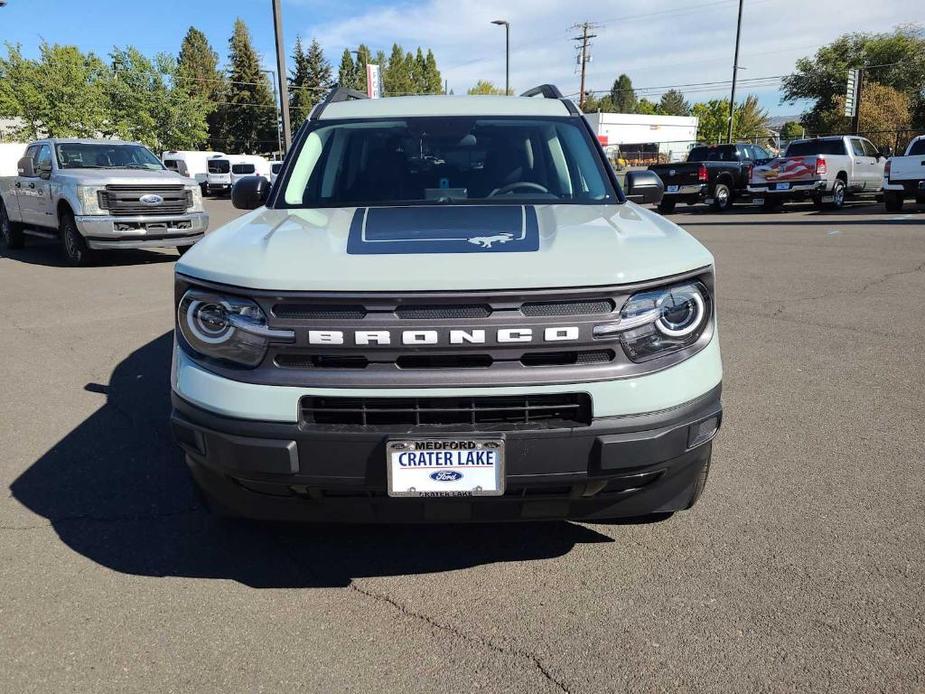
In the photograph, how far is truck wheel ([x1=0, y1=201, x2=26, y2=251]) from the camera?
46.7ft

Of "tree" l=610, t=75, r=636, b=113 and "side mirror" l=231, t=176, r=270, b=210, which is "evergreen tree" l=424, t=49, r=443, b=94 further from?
"side mirror" l=231, t=176, r=270, b=210

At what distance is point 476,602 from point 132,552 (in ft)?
4.73

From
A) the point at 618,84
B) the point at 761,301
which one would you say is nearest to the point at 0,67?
the point at 761,301

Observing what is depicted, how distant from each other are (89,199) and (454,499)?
10868 mm

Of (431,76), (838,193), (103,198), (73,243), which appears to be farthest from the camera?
(431,76)

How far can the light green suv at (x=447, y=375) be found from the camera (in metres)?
Result: 2.30

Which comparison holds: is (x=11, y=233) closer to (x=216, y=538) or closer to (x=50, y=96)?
(x=216, y=538)

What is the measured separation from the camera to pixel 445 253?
243 cm

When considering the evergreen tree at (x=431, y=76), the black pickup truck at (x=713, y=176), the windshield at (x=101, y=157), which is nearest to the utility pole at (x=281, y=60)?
the windshield at (x=101, y=157)

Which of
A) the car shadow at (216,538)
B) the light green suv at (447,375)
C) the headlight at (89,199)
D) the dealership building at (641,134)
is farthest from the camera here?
the dealership building at (641,134)

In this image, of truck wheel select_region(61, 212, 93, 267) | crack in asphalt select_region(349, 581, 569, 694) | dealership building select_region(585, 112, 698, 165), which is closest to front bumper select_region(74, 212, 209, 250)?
truck wheel select_region(61, 212, 93, 267)

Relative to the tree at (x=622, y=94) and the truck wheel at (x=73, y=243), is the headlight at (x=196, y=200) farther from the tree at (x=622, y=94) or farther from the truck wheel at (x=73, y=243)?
the tree at (x=622, y=94)

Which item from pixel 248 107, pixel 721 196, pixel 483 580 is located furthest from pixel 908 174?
pixel 248 107

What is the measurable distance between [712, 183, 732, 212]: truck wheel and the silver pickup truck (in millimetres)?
14262
